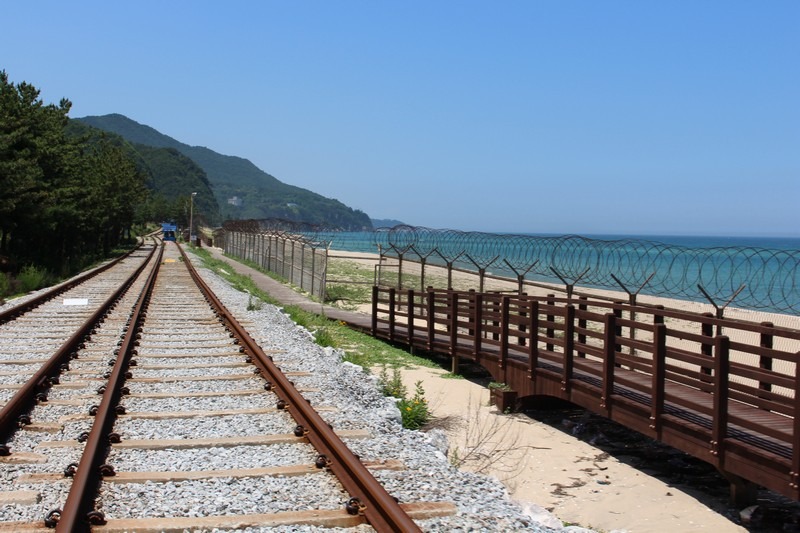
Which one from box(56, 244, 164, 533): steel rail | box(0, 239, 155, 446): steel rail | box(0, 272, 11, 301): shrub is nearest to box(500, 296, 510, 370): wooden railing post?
box(56, 244, 164, 533): steel rail

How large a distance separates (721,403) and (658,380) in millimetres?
970

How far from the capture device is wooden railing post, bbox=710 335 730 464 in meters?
7.45

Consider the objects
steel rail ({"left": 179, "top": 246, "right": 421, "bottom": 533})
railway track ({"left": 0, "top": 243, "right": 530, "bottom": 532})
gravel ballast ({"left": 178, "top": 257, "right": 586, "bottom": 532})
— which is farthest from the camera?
gravel ballast ({"left": 178, "top": 257, "right": 586, "bottom": 532})

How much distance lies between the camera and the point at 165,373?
10242 millimetres

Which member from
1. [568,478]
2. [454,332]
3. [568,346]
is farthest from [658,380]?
[454,332]

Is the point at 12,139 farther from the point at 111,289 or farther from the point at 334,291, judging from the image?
the point at 334,291

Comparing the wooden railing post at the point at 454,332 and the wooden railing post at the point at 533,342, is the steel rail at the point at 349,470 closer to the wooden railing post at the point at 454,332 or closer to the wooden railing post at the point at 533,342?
the wooden railing post at the point at 533,342

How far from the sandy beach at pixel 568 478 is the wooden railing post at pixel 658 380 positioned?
737 millimetres

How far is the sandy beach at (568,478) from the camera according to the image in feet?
24.2

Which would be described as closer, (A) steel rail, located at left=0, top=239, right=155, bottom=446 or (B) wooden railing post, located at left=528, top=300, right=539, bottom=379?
(A) steel rail, located at left=0, top=239, right=155, bottom=446

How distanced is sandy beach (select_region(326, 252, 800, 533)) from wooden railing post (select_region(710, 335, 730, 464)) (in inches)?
26.8

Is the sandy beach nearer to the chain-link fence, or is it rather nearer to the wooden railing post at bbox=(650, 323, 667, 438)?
the wooden railing post at bbox=(650, 323, 667, 438)

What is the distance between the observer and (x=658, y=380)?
8.38 meters

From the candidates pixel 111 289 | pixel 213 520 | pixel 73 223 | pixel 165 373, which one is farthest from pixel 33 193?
pixel 213 520
